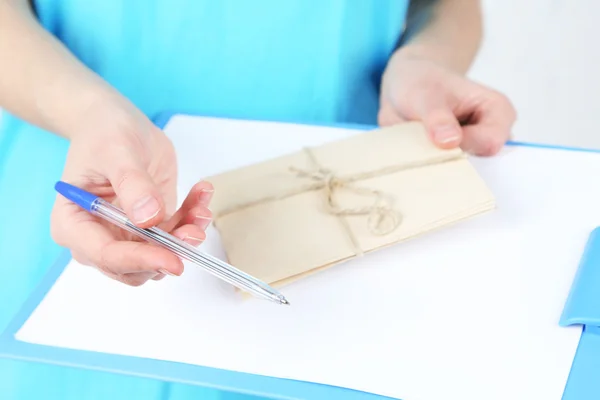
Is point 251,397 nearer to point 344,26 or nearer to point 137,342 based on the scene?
point 137,342

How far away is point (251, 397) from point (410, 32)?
0.44 metres

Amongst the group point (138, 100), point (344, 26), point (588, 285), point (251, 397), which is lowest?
point (251, 397)

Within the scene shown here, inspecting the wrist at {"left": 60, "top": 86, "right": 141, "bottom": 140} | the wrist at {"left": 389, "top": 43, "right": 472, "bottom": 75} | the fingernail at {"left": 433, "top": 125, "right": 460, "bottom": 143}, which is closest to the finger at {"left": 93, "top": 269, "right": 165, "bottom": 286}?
the wrist at {"left": 60, "top": 86, "right": 141, "bottom": 140}

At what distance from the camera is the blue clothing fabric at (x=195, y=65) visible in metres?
0.60

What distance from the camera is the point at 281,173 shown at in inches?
20.9

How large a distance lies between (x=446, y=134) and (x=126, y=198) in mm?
251

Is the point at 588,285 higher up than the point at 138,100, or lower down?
lower down

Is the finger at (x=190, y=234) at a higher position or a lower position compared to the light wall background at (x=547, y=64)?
lower

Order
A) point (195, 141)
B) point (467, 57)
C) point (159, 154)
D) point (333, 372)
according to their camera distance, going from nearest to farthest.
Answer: point (333, 372)
point (159, 154)
point (195, 141)
point (467, 57)

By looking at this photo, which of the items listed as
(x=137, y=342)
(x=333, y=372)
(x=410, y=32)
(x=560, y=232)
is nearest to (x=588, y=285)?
(x=560, y=232)

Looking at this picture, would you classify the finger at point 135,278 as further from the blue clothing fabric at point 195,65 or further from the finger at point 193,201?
the blue clothing fabric at point 195,65

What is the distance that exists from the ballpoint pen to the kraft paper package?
2.5 inches

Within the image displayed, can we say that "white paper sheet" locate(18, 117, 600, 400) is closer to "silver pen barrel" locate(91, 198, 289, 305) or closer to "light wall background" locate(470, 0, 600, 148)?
"silver pen barrel" locate(91, 198, 289, 305)

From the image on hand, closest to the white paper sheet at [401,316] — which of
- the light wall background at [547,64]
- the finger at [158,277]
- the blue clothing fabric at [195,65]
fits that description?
the finger at [158,277]
